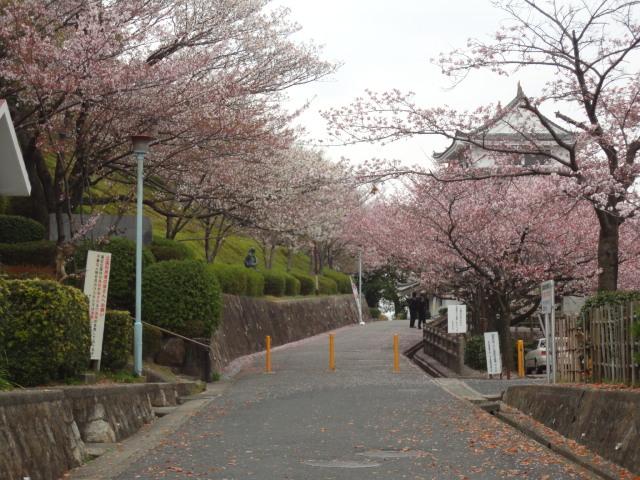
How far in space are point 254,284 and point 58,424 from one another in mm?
24900

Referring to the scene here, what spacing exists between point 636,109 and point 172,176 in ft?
38.1

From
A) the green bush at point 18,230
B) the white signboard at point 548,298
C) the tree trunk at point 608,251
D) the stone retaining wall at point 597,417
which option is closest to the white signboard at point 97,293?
the stone retaining wall at point 597,417

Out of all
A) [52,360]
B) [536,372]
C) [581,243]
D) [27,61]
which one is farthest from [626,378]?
[536,372]

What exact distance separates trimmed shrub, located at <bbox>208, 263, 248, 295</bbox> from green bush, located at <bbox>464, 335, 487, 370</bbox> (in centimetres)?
831

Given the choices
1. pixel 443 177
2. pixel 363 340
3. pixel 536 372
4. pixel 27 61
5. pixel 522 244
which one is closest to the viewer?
pixel 27 61

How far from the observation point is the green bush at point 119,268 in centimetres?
1969

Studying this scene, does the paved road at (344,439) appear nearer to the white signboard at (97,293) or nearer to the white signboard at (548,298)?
the white signboard at (97,293)

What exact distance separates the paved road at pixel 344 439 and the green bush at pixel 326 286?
3313cm

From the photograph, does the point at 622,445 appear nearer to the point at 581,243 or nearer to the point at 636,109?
the point at 636,109

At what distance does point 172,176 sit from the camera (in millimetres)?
22656

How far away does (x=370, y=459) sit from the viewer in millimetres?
10102

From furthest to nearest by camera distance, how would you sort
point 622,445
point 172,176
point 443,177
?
1. point 172,176
2. point 443,177
3. point 622,445

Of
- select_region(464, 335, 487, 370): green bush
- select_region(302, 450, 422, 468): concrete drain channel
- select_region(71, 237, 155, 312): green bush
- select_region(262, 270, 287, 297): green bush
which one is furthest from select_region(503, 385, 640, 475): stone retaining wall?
select_region(262, 270, 287, 297): green bush

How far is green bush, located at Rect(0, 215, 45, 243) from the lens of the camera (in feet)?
70.3
